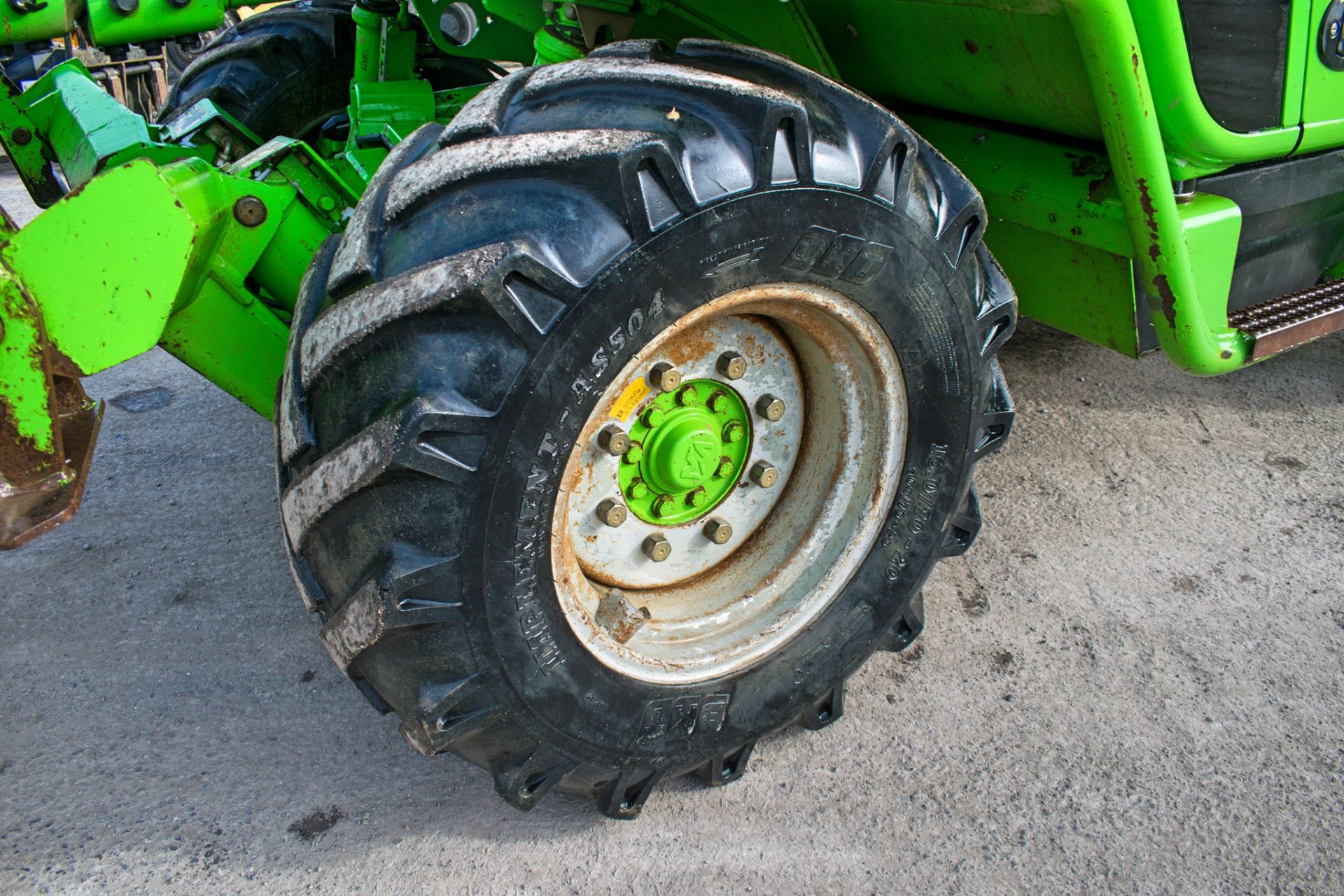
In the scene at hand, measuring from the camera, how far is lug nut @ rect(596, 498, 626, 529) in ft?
6.39

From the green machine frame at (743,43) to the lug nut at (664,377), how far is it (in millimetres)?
803

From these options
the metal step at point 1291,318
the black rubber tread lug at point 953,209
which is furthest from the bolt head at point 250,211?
the metal step at point 1291,318

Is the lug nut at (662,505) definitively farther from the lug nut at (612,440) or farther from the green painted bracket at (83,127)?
the green painted bracket at (83,127)

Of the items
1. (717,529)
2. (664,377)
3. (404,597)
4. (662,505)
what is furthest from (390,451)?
(717,529)

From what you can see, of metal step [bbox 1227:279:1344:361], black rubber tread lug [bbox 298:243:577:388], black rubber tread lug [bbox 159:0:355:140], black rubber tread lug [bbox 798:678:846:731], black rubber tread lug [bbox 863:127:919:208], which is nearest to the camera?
black rubber tread lug [bbox 298:243:577:388]

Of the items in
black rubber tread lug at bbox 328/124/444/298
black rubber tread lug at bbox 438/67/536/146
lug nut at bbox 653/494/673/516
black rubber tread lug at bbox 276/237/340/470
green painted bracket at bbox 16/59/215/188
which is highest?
green painted bracket at bbox 16/59/215/188

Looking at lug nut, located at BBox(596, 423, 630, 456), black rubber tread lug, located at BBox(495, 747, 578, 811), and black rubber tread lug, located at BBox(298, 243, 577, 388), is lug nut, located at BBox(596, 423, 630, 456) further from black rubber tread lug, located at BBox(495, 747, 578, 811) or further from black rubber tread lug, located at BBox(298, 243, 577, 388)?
black rubber tread lug, located at BBox(495, 747, 578, 811)

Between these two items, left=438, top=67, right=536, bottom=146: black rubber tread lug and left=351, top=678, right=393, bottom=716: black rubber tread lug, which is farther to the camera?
left=351, top=678, right=393, bottom=716: black rubber tread lug

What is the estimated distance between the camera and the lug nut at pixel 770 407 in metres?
2.07

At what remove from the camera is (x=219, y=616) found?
264cm

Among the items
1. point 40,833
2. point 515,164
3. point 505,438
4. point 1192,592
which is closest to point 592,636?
point 505,438

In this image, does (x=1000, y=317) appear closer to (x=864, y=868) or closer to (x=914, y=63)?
(x=914, y=63)

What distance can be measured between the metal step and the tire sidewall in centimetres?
85

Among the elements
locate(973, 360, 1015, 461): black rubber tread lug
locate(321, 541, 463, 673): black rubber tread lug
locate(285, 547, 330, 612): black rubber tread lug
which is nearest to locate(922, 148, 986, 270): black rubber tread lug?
locate(973, 360, 1015, 461): black rubber tread lug
